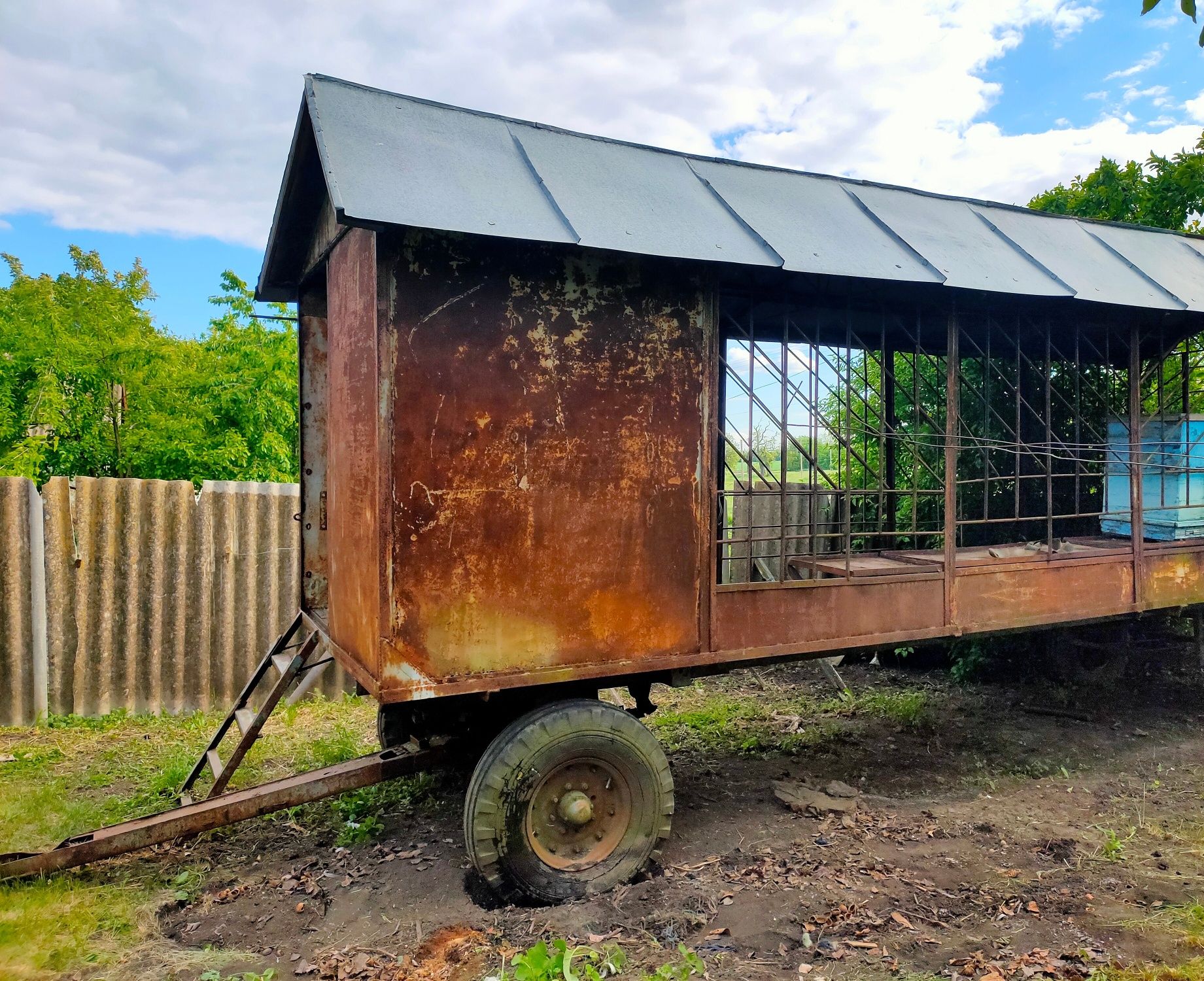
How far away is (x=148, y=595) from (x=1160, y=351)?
827cm

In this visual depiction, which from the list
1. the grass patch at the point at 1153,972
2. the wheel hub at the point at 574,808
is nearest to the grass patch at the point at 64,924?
the wheel hub at the point at 574,808

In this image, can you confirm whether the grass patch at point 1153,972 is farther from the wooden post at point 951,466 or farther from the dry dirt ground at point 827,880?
the wooden post at point 951,466

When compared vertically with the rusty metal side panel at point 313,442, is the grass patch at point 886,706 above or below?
below

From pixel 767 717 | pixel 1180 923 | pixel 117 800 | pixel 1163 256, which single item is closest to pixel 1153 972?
pixel 1180 923

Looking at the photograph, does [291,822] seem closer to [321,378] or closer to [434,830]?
[434,830]

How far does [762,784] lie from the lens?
527cm

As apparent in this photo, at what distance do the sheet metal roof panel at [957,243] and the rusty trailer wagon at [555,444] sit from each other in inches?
1.3

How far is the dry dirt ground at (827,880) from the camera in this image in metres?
3.32

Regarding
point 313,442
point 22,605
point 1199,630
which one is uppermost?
point 313,442

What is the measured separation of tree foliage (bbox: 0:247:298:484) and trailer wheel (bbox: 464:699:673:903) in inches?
273

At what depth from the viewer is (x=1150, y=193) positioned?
28.0 ft

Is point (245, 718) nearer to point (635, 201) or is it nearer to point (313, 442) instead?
point (313, 442)

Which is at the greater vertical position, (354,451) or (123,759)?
(354,451)

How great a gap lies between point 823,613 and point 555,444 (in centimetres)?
191
